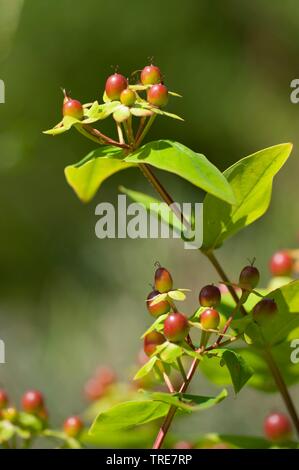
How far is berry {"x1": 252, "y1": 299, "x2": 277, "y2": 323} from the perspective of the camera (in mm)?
459

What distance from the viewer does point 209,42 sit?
183 centimetres

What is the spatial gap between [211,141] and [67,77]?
33 cm

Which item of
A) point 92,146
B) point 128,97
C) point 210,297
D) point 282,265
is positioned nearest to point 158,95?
point 128,97

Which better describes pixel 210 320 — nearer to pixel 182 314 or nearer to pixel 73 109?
pixel 182 314

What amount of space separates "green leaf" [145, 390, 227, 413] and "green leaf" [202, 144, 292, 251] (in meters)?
0.12

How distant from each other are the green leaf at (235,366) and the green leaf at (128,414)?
1.6 inches

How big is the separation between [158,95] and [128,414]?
0.59 feet

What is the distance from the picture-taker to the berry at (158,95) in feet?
1.60

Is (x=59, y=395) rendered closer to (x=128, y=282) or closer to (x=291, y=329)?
(x=128, y=282)

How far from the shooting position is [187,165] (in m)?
0.44

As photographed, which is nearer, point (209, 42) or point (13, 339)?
point (13, 339)

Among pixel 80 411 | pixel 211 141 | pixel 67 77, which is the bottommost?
pixel 80 411

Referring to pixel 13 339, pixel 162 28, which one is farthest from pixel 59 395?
pixel 162 28

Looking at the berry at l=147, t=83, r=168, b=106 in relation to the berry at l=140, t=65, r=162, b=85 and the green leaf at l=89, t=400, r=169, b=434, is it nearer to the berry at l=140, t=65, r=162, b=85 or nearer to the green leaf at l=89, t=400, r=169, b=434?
the berry at l=140, t=65, r=162, b=85
